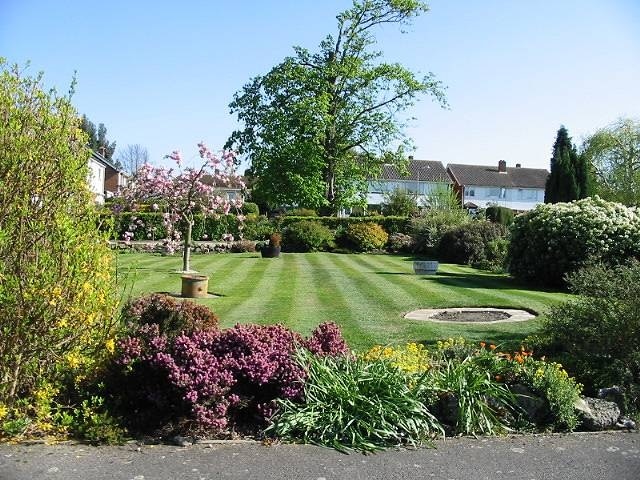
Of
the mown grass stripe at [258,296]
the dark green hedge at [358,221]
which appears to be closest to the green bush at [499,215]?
the dark green hedge at [358,221]

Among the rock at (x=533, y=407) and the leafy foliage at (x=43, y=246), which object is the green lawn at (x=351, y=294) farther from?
the rock at (x=533, y=407)

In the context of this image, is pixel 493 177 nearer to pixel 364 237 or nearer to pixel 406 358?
pixel 364 237

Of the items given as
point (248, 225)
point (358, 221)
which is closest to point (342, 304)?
point (358, 221)

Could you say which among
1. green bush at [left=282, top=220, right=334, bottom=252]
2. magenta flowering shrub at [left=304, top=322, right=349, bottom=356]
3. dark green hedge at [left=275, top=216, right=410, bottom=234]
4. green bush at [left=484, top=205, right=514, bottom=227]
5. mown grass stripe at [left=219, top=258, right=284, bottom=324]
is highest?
green bush at [left=484, top=205, right=514, bottom=227]

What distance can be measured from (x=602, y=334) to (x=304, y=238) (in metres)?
23.1

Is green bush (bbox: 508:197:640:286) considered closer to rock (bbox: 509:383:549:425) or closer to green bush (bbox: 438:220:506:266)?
green bush (bbox: 438:220:506:266)

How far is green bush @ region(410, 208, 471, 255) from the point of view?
1119 inches

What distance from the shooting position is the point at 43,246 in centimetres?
524

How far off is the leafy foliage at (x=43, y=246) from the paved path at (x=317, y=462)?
790 millimetres

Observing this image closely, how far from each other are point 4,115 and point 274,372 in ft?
10.1

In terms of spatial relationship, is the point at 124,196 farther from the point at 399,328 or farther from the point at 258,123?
the point at 258,123

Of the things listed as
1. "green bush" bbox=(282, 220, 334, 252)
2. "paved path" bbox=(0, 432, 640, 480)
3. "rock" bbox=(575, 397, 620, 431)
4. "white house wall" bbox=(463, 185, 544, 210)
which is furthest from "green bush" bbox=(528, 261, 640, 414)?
"white house wall" bbox=(463, 185, 544, 210)

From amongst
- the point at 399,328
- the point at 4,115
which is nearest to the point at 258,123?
the point at 399,328

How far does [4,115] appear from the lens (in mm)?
5219
